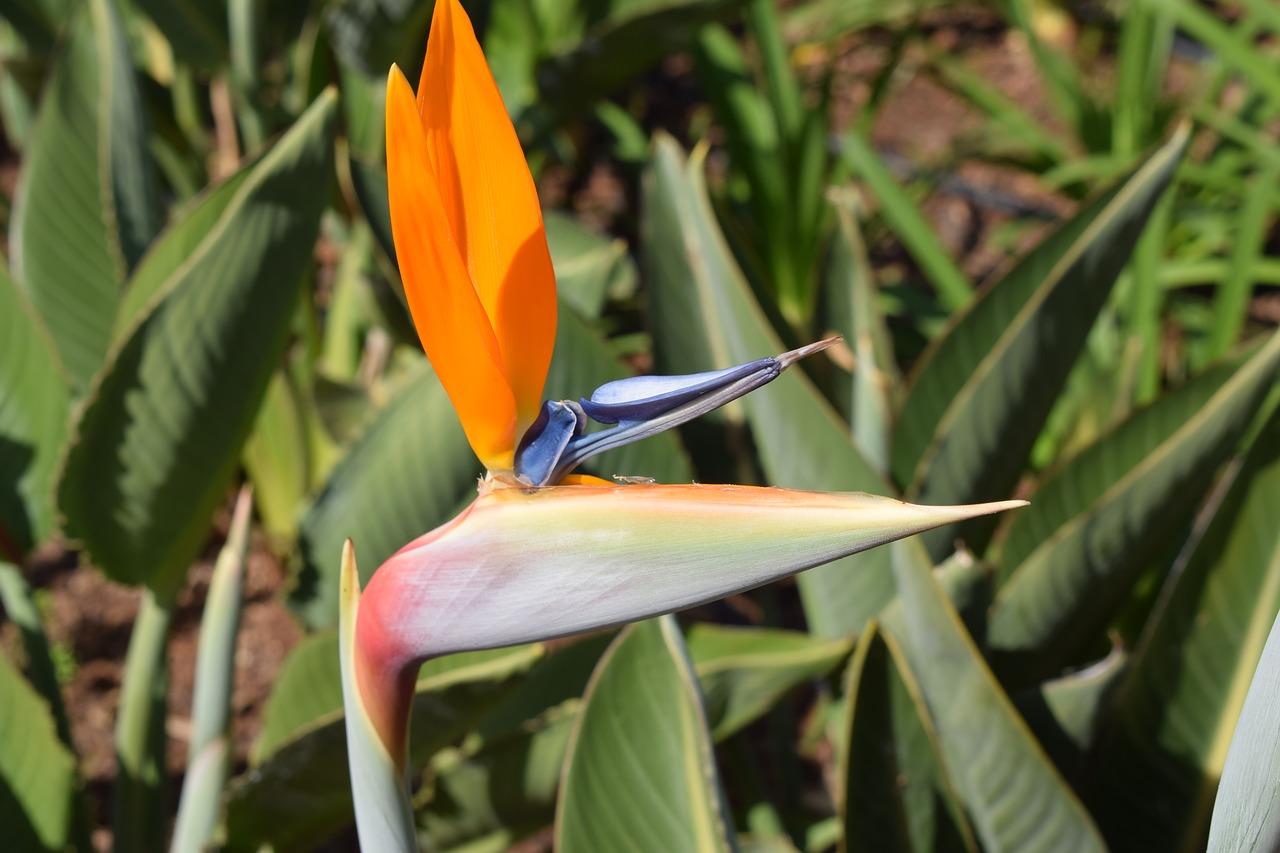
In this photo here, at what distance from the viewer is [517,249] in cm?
31

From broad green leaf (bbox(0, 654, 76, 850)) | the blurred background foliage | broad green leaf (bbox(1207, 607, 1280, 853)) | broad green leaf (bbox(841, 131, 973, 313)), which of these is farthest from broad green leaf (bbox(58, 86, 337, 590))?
broad green leaf (bbox(841, 131, 973, 313))

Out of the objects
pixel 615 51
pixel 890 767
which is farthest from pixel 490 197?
pixel 615 51

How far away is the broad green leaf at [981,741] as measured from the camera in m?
0.55

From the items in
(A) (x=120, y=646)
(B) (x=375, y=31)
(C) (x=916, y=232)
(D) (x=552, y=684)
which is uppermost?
(B) (x=375, y=31)

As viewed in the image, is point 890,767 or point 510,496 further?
point 890,767

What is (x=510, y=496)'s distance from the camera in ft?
0.97

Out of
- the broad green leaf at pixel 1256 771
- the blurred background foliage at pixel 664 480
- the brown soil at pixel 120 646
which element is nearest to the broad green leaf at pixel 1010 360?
the blurred background foliage at pixel 664 480

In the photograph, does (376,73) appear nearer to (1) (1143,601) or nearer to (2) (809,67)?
(1) (1143,601)

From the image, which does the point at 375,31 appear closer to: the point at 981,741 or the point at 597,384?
the point at 597,384

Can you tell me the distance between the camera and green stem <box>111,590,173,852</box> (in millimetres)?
771

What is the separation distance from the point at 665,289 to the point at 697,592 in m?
0.58

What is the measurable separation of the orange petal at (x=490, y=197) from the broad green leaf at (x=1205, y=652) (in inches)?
18.9

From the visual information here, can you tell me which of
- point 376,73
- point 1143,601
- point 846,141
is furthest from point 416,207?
point 846,141

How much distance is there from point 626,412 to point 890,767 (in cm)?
32
